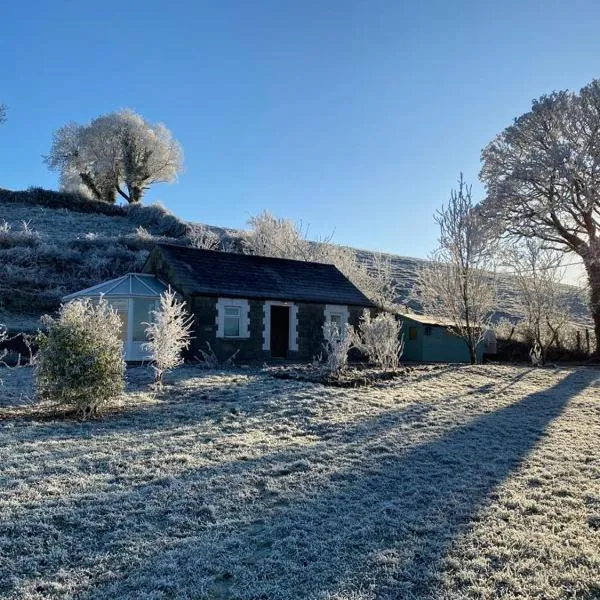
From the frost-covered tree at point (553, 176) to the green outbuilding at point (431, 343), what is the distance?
4937 mm

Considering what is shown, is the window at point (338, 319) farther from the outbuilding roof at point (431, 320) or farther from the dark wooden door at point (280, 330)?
the outbuilding roof at point (431, 320)

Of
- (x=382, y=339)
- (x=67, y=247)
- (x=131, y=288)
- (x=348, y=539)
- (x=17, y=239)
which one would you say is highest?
(x=17, y=239)

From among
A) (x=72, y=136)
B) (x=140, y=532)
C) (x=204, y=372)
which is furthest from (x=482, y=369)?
(x=72, y=136)

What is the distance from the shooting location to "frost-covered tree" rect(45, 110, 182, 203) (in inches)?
1879

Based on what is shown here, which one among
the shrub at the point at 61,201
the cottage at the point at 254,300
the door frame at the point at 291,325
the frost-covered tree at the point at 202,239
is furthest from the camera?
the shrub at the point at 61,201

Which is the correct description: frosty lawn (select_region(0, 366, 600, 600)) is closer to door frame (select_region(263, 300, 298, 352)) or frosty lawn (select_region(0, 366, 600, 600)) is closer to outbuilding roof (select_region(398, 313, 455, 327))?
door frame (select_region(263, 300, 298, 352))

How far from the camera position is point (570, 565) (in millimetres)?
4402

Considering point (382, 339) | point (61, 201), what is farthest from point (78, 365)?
point (61, 201)

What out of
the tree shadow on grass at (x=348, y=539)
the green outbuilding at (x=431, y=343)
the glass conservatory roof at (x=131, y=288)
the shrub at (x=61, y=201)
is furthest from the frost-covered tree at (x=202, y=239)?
the tree shadow on grass at (x=348, y=539)

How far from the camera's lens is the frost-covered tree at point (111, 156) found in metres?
47.7

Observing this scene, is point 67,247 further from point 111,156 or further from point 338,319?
point 111,156

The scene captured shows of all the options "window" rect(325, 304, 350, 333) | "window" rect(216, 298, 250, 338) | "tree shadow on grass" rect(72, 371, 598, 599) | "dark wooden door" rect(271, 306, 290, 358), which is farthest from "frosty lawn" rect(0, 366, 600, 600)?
"window" rect(325, 304, 350, 333)

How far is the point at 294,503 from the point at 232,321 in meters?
12.8

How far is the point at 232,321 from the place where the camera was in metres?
18.0
